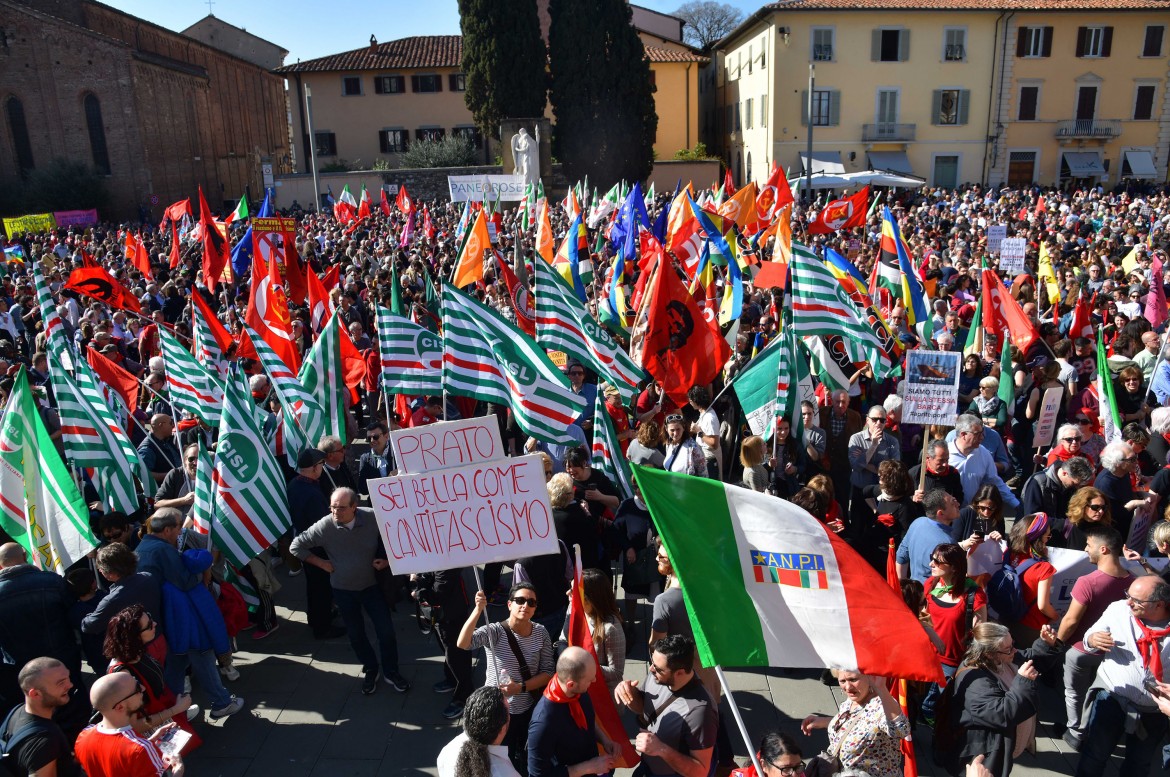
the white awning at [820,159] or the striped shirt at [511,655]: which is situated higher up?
the white awning at [820,159]

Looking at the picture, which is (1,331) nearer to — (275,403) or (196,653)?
(275,403)

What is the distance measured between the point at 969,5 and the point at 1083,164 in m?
9.79

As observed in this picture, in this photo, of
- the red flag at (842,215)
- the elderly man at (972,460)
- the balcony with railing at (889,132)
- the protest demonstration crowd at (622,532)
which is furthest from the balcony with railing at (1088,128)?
the elderly man at (972,460)

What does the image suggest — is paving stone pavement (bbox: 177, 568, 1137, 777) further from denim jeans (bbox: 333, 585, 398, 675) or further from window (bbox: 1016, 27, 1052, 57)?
window (bbox: 1016, 27, 1052, 57)

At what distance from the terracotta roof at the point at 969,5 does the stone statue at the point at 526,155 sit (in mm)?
13034

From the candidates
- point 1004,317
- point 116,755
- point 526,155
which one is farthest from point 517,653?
point 526,155

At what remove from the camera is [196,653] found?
5.50 meters

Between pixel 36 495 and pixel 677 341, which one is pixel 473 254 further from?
pixel 36 495

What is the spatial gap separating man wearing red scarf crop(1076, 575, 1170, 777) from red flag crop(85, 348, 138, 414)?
7896 mm

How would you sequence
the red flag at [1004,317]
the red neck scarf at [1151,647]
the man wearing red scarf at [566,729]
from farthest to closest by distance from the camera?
the red flag at [1004,317], the red neck scarf at [1151,647], the man wearing red scarf at [566,729]

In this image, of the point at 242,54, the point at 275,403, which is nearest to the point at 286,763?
the point at 275,403

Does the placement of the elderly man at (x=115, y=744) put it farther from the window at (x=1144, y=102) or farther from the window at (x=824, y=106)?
the window at (x=1144, y=102)

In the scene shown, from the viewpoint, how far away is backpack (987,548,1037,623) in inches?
207

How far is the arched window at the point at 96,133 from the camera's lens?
44.4 metres
